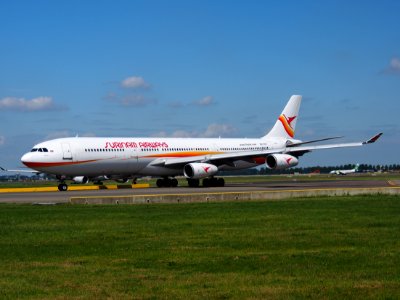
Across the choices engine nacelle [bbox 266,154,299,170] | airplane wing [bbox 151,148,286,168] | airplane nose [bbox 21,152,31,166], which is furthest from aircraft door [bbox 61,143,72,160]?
engine nacelle [bbox 266,154,299,170]

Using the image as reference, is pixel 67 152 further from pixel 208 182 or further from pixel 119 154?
pixel 208 182

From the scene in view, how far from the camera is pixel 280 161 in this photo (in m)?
53.3

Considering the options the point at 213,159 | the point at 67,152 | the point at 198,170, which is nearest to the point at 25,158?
the point at 67,152

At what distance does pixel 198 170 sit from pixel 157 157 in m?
3.73

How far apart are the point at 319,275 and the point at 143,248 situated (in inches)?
189

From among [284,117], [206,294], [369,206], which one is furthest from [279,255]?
[284,117]

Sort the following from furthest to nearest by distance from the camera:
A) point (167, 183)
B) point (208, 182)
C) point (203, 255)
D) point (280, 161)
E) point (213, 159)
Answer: point (167, 183), point (208, 182), point (213, 159), point (280, 161), point (203, 255)

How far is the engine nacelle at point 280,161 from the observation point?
53.4 metres

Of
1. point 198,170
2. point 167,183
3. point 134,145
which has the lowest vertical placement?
point 167,183

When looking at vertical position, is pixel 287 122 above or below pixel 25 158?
above

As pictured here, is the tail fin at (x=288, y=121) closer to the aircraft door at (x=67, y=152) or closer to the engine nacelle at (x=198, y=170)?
the engine nacelle at (x=198, y=170)

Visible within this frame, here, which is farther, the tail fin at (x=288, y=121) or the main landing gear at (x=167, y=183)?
the tail fin at (x=288, y=121)

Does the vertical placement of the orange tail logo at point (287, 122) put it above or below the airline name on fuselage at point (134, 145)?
above

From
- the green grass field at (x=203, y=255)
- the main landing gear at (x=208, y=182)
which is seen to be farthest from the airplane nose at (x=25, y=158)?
the green grass field at (x=203, y=255)
